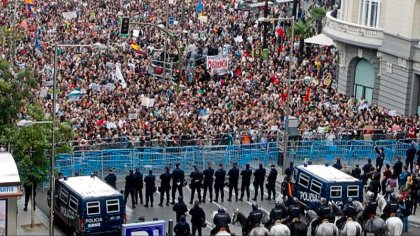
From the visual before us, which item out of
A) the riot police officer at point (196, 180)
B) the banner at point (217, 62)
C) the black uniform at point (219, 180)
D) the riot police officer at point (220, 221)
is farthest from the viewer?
the banner at point (217, 62)

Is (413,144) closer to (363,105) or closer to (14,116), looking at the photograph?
(363,105)

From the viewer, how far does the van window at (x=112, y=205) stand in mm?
37656

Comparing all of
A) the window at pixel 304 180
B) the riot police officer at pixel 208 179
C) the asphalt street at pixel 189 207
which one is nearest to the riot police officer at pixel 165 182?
the asphalt street at pixel 189 207

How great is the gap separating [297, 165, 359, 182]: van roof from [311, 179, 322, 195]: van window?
254 mm

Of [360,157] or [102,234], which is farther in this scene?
[360,157]

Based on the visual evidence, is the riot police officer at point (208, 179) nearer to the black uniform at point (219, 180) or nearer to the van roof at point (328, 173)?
the black uniform at point (219, 180)

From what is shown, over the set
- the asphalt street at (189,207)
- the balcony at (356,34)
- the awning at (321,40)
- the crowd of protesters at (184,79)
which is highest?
the balcony at (356,34)

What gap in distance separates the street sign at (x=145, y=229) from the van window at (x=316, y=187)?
754cm

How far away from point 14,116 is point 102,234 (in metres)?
6.10

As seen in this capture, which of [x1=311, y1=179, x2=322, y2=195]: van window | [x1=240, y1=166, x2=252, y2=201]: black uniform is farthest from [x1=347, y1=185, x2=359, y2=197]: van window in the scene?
[x1=240, y1=166, x2=252, y2=201]: black uniform

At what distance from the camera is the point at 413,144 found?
49.0 meters

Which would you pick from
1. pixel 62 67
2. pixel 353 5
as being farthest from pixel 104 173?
pixel 353 5

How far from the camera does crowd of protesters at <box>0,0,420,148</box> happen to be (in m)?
50.9

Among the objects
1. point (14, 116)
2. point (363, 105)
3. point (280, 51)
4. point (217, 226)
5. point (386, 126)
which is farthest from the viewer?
point (280, 51)
